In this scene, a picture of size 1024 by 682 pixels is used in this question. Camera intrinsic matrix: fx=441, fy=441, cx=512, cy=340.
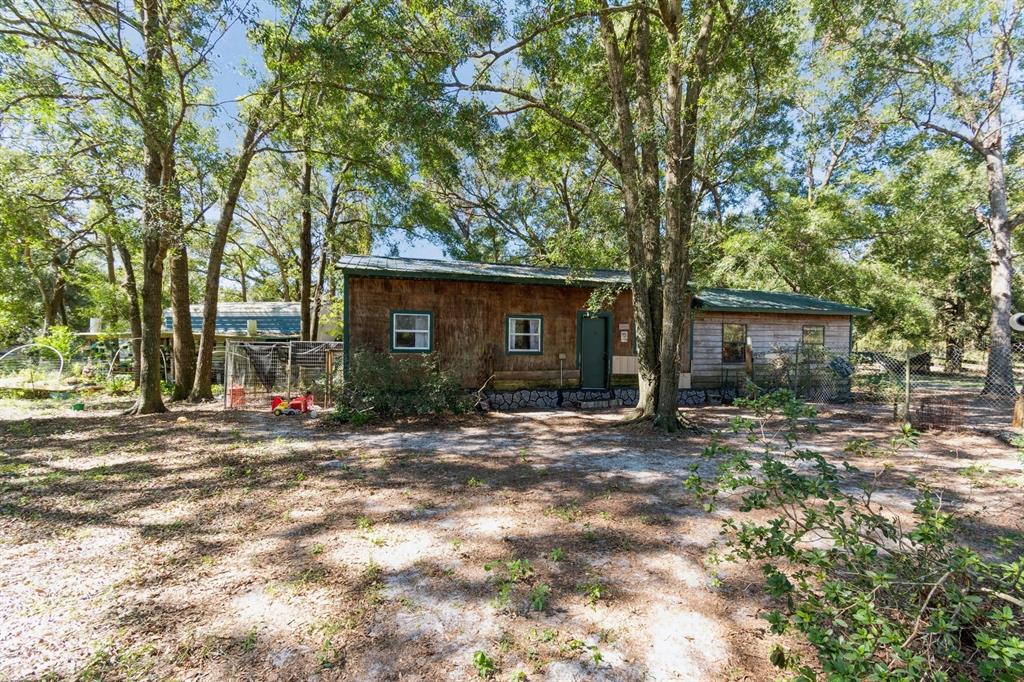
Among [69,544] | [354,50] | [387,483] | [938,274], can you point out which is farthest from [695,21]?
[938,274]

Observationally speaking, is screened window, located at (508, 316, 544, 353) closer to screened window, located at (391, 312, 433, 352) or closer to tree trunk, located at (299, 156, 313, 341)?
screened window, located at (391, 312, 433, 352)

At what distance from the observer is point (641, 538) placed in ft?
12.7

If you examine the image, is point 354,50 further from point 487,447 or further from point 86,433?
point 86,433

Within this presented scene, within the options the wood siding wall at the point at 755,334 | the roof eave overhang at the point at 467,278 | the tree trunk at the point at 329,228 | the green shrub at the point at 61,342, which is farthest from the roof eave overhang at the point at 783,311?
the green shrub at the point at 61,342

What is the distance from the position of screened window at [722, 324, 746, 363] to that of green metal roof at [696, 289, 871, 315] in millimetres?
651

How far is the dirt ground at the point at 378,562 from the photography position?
7.98ft

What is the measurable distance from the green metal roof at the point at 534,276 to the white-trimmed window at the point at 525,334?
982mm

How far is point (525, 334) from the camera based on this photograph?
11430mm

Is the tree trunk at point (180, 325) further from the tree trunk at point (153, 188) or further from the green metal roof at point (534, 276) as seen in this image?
the green metal roof at point (534, 276)

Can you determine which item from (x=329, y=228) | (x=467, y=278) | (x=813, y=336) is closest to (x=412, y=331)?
(x=467, y=278)

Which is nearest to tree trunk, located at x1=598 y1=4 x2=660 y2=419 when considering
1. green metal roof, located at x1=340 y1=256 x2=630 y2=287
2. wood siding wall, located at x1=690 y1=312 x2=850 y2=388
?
green metal roof, located at x1=340 y1=256 x2=630 y2=287

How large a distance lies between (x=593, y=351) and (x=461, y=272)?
4.24 m

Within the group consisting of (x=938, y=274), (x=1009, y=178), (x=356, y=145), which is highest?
(x=1009, y=178)

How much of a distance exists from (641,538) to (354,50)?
30.9 ft
